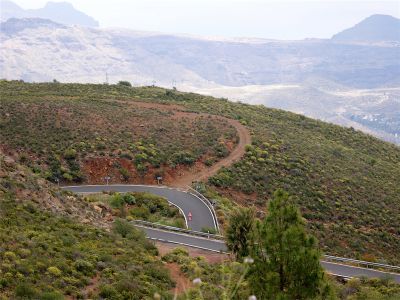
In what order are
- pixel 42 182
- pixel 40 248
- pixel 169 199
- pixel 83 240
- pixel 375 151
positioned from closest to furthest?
1. pixel 40 248
2. pixel 83 240
3. pixel 42 182
4. pixel 169 199
5. pixel 375 151

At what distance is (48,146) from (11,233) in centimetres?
2959

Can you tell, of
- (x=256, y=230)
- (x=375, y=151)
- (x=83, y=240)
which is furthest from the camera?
(x=375, y=151)

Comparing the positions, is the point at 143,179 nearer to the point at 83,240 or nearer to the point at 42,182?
the point at 42,182

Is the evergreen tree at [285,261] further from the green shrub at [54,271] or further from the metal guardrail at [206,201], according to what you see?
the metal guardrail at [206,201]

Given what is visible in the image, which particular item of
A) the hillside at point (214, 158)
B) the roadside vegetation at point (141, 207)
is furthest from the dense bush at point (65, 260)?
the hillside at point (214, 158)

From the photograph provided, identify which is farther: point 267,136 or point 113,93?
point 113,93

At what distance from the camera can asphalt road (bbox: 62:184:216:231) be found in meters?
38.4

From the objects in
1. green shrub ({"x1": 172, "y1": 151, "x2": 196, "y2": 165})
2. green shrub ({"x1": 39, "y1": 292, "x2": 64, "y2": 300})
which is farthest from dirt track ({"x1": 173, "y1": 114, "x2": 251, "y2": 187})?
green shrub ({"x1": 39, "y1": 292, "x2": 64, "y2": 300})

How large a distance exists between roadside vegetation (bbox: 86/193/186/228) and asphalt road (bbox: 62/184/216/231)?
3.04 feet

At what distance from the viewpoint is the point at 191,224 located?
3781cm

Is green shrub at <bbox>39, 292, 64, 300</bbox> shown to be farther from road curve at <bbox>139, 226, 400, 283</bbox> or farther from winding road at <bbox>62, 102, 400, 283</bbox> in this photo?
road curve at <bbox>139, 226, 400, 283</bbox>

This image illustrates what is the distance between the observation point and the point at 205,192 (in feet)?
149

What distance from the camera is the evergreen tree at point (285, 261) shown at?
13.5 metres

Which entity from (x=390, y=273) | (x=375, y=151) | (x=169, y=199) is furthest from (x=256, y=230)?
(x=375, y=151)
